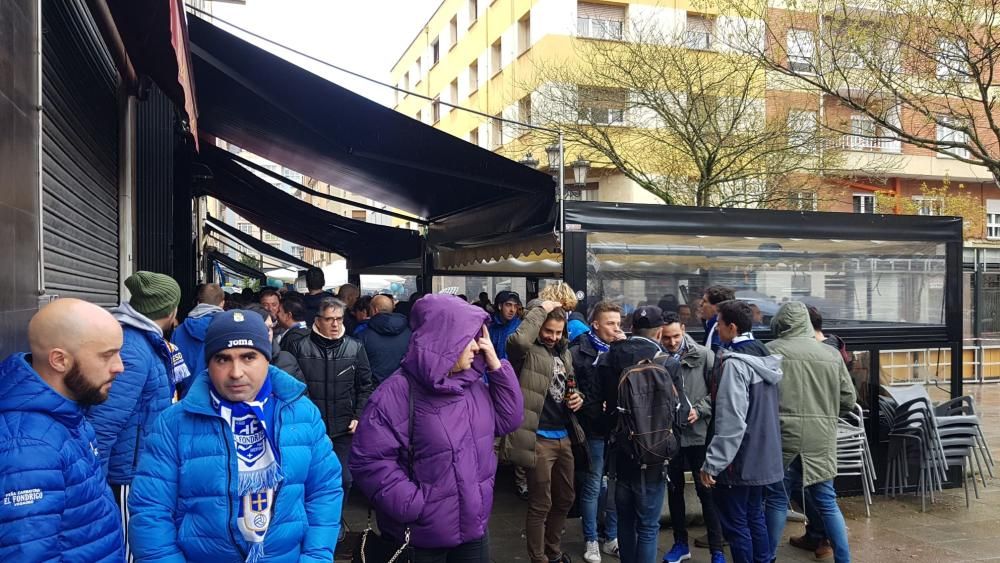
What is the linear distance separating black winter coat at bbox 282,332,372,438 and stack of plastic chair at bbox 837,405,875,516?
4043mm

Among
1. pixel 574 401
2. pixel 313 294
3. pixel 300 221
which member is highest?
pixel 300 221

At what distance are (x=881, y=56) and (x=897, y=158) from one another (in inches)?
638

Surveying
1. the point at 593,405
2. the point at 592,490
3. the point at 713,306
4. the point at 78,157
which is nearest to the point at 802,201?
the point at 713,306

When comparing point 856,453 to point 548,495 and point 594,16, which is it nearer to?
point 548,495

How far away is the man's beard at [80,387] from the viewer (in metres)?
2.13

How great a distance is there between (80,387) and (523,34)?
86.4 feet

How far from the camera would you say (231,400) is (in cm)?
240

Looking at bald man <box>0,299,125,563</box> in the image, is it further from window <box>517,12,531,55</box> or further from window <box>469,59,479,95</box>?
window <box>469,59,479,95</box>

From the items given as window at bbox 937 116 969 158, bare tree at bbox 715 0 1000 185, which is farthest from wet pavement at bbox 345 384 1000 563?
bare tree at bbox 715 0 1000 185

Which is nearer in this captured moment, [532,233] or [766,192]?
[532,233]

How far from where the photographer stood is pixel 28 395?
2.02 metres

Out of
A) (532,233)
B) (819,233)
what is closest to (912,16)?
(819,233)

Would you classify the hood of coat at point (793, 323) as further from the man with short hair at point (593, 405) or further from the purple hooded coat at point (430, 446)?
the purple hooded coat at point (430, 446)

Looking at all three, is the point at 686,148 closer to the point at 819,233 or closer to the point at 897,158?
the point at 819,233
